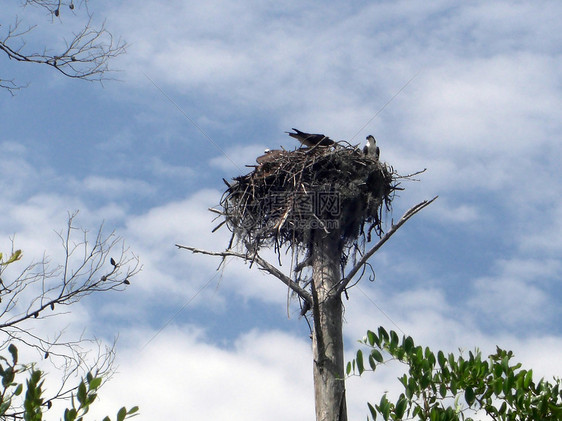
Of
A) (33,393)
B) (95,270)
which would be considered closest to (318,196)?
(95,270)

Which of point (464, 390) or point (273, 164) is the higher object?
point (273, 164)

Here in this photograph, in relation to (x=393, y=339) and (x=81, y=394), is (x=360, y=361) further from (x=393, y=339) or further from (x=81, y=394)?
(x=81, y=394)

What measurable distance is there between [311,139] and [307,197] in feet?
5.22

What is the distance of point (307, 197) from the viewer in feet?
25.8

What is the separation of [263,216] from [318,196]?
653 millimetres

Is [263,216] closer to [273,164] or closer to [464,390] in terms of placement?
[273,164]

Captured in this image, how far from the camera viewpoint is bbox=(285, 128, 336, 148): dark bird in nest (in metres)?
9.03

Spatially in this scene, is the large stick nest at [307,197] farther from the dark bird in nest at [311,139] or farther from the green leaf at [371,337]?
the green leaf at [371,337]

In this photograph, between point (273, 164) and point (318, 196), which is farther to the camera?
point (273, 164)

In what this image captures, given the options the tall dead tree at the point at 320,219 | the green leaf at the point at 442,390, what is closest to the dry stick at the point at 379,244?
the tall dead tree at the point at 320,219

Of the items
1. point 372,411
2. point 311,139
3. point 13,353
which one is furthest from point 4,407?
point 311,139

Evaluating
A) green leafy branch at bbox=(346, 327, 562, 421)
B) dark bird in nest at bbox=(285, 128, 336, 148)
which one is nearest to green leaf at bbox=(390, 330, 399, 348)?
green leafy branch at bbox=(346, 327, 562, 421)

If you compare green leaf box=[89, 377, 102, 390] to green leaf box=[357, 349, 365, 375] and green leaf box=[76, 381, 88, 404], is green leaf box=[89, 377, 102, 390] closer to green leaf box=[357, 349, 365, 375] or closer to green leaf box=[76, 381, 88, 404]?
green leaf box=[76, 381, 88, 404]

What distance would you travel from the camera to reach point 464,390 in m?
5.07
